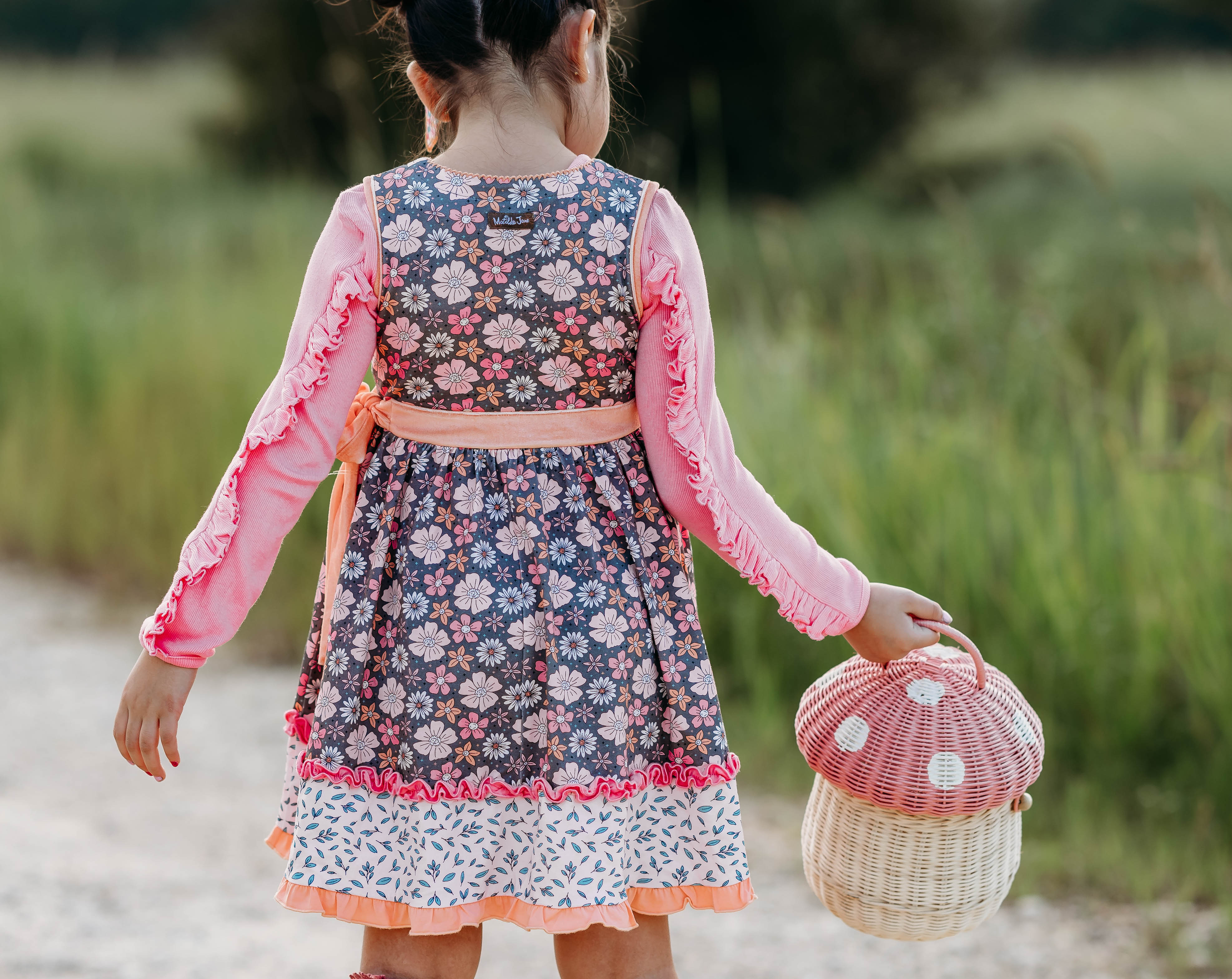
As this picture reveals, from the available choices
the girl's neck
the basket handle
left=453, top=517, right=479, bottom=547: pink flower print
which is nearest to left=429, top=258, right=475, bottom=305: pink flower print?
the girl's neck

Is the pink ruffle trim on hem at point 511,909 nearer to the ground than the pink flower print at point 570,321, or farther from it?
nearer to the ground

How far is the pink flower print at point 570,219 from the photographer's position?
4.56ft

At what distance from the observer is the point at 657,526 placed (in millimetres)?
1479

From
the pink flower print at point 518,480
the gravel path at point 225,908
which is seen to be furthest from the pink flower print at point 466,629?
the gravel path at point 225,908

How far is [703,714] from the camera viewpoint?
4.81 ft

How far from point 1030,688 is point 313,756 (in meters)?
1.84

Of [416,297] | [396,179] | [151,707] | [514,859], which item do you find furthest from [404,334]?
[514,859]

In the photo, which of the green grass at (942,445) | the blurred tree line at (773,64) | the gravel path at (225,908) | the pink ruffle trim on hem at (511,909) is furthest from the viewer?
the blurred tree line at (773,64)

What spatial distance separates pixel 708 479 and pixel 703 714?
0.87 ft

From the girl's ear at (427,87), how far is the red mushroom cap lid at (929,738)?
82 centimetres

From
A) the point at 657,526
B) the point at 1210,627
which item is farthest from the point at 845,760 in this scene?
the point at 1210,627

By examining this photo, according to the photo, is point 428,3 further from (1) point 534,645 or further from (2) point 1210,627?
(2) point 1210,627

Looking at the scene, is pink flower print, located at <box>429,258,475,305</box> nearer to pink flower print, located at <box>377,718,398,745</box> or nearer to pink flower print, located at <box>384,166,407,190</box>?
pink flower print, located at <box>384,166,407,190</box>

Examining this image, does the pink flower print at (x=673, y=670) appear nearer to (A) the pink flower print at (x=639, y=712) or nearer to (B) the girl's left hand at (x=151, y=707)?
(A) the pink flower print at (x=639, y=712)
